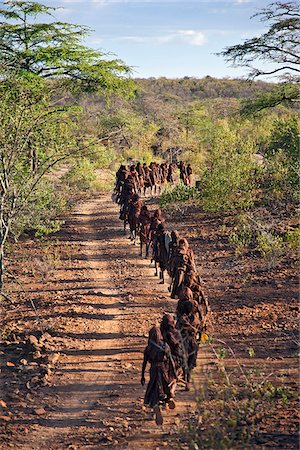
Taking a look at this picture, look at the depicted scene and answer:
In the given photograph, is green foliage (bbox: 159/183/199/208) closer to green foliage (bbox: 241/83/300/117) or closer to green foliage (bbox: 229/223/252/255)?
green foliage (bbox: 241/83/300/117)

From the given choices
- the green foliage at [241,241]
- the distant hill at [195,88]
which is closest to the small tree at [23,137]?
the green foliage at [241,241]

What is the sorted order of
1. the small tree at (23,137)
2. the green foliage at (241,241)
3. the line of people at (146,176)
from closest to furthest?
the small tree at (23,137) < the green foliage at (241,241) < the line of people at (146,176)

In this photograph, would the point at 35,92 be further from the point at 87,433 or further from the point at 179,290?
the point at 87,433

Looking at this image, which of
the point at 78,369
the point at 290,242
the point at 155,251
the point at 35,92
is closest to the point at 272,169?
the point at 290,242

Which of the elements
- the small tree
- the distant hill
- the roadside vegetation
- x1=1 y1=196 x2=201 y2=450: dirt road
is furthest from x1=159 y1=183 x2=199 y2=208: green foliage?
the distant hill

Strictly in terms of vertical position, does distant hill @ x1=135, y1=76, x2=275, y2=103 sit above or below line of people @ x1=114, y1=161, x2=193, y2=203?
above

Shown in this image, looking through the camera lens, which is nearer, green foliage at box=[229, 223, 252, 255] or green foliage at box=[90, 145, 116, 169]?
green foliage at box=[229, 223, 252, 255]

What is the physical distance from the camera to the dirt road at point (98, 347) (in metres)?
5.36

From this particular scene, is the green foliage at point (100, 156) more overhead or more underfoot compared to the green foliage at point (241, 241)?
more overhead

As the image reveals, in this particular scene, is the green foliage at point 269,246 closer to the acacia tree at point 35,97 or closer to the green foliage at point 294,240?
the green foliage at point 294,240

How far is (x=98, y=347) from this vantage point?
742cm

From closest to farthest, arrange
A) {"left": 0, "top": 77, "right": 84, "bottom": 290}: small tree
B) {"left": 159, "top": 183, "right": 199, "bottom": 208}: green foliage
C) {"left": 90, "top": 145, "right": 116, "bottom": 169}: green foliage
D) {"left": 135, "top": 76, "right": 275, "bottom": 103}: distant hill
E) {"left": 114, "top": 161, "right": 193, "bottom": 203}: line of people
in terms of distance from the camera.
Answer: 1. {"left": 0, "top": 77, "right": 84, "bottom": 290}: small tree
2. {"left": 90, "top": 145, "right": 116, "bottom": 169}: green foliage
3. {"left": 114, "top": 161, "right": 193, "bottom": 203}: line of people
4. {"left": 159, "top": 183, "right": 199, "bottom": 208}: green foliage
5. {"left": 135, "top": 76, "right": 275, "bottom": 103}: distant hill

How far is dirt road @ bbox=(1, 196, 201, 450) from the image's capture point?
5.36 meters

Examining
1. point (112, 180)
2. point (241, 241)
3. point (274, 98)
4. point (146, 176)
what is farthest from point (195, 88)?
point (241, 241)
